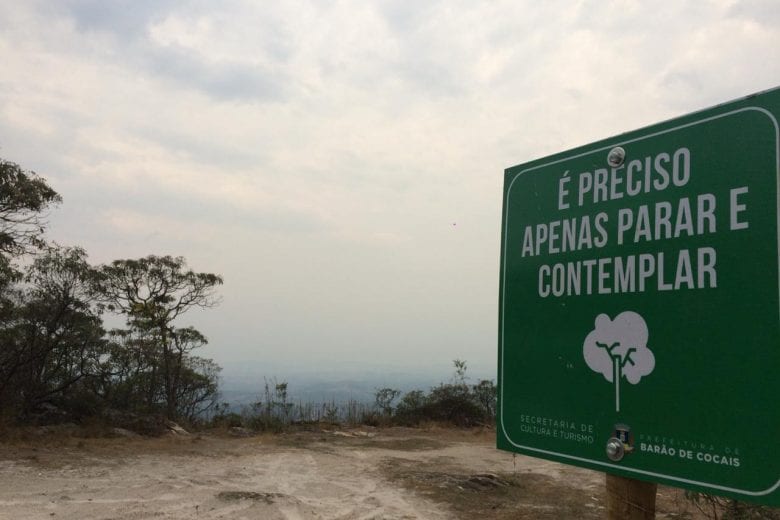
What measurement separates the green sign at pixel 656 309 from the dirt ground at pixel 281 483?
5401 mm

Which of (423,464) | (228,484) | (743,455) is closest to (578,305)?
(743,455)

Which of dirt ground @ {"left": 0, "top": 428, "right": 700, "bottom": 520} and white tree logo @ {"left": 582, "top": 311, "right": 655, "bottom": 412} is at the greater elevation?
white tree logo @ {"left": 582, "top": 311, "right": 655, "bottom": 412}

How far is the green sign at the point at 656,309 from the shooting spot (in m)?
1.54

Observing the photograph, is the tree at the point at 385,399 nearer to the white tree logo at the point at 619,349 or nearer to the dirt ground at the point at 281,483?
the dirt ground at the point at 281,483

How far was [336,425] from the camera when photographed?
16.2m

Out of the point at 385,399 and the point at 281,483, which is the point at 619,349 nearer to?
the point at 281,483

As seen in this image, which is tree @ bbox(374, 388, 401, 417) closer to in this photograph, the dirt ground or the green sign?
the dirt ground

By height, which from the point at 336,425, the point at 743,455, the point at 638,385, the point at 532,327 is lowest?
the point at 336,425

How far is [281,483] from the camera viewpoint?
333 inches

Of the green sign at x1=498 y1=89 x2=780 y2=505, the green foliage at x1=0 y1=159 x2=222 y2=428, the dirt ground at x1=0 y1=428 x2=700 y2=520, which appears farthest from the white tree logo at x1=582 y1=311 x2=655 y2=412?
the green foliage at x1=0 y1=159 x2=222 y2=428

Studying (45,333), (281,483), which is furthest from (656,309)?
(45,333)

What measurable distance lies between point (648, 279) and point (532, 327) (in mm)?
469

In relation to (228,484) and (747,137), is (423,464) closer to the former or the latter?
(228,484)

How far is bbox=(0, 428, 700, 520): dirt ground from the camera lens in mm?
6789
